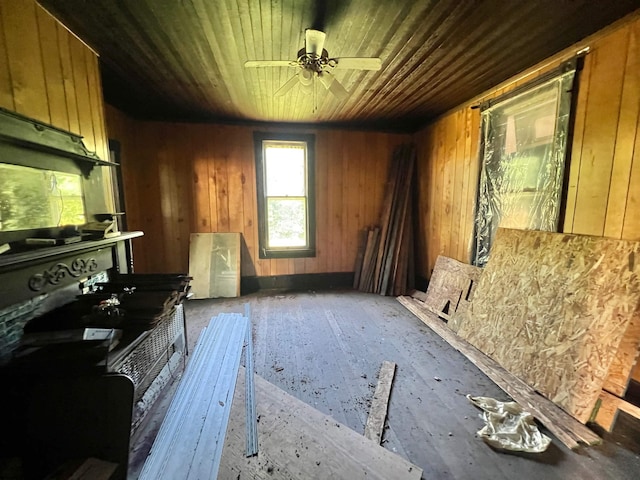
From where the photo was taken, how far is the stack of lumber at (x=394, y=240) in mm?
3885

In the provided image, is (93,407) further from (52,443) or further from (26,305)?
(26,305)

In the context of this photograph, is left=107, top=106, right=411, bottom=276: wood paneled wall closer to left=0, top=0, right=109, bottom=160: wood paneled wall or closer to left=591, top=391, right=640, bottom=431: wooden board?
left=0, top=0, right=109, bottom=160: wood paneled wall

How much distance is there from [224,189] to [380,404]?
3.27 meters

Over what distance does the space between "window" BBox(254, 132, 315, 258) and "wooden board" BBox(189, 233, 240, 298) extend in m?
0.44

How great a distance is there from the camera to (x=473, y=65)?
228 cm

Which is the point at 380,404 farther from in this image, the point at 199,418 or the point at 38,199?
the point at 38,199

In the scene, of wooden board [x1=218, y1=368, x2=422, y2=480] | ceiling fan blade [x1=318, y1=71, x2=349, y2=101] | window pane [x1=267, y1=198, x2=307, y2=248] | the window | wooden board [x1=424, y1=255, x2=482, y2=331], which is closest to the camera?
wooden board [x1=218, y1=368, x2=422, y2=480]

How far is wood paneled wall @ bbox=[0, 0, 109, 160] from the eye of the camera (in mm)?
1416

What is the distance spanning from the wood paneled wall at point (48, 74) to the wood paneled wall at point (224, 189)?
1.34 m

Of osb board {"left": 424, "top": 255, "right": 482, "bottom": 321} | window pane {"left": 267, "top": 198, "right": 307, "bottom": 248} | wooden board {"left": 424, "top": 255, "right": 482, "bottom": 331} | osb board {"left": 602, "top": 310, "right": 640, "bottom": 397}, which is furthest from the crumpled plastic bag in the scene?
window pane {"left": 267, "top": 198, "right": 307, "bottom": 248}

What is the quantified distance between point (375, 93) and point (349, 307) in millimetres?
2487

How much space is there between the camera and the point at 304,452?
137 centimetres

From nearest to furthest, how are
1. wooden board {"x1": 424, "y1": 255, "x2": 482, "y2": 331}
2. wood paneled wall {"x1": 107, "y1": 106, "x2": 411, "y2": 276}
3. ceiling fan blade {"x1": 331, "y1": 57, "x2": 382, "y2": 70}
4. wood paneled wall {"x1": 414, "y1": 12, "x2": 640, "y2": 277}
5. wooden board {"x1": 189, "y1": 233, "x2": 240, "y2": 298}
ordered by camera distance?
wood paneled wall {"x1": 414, "y1": 12, "x2": 640, "y2": 277}, ceiling fan blade {"x1": 331, "y1": 57, "x2": 382, "y2": 70}, wooden board {"x1": 424, "y1": 255, "x2": 482, "y2": 331}, wood paneled wall {"x1": 107, "y1": 106, "x2": 411, "y2": 276}, wooden board {"x1": 189, "y1": 233, "x2": 240, "y2": 298}

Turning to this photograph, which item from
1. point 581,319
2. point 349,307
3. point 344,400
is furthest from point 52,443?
point 581,319
